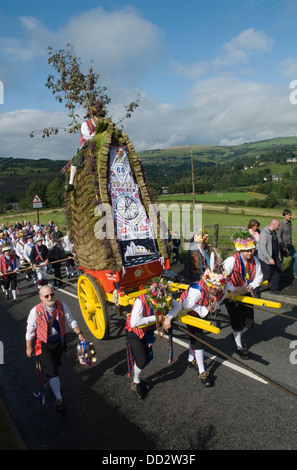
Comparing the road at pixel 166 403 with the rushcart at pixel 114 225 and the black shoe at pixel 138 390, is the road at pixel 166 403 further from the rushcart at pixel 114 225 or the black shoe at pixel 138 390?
the rushcart at pixel 114 225

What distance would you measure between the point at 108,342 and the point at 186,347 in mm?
1594

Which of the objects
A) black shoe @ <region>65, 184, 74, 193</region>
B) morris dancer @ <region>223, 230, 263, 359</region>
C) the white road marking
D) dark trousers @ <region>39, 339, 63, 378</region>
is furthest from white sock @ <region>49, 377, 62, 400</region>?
black shoe @ <region>65, 184, 74, 193</region>

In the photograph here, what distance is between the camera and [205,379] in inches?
184

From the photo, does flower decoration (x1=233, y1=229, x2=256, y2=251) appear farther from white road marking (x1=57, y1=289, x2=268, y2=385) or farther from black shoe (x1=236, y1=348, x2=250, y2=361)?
white road marking (x1=57, y1=289, x2=268, y2=385)

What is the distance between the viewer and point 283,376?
4781mm

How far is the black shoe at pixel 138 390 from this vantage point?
449cm

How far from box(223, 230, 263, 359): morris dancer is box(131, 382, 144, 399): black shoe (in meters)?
1.90

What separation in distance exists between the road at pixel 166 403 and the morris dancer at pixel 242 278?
529 mm

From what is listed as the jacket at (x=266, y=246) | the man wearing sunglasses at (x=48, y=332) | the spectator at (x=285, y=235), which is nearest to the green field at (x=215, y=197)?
the spectator at (x=285, y=235)

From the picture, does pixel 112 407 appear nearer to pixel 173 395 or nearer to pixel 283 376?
pixel 173 395

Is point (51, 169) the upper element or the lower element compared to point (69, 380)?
upper

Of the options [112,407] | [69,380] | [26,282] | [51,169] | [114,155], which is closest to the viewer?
[112,407]

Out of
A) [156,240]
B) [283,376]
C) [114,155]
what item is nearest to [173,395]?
[283,376]

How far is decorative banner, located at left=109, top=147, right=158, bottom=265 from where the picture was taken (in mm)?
5715
